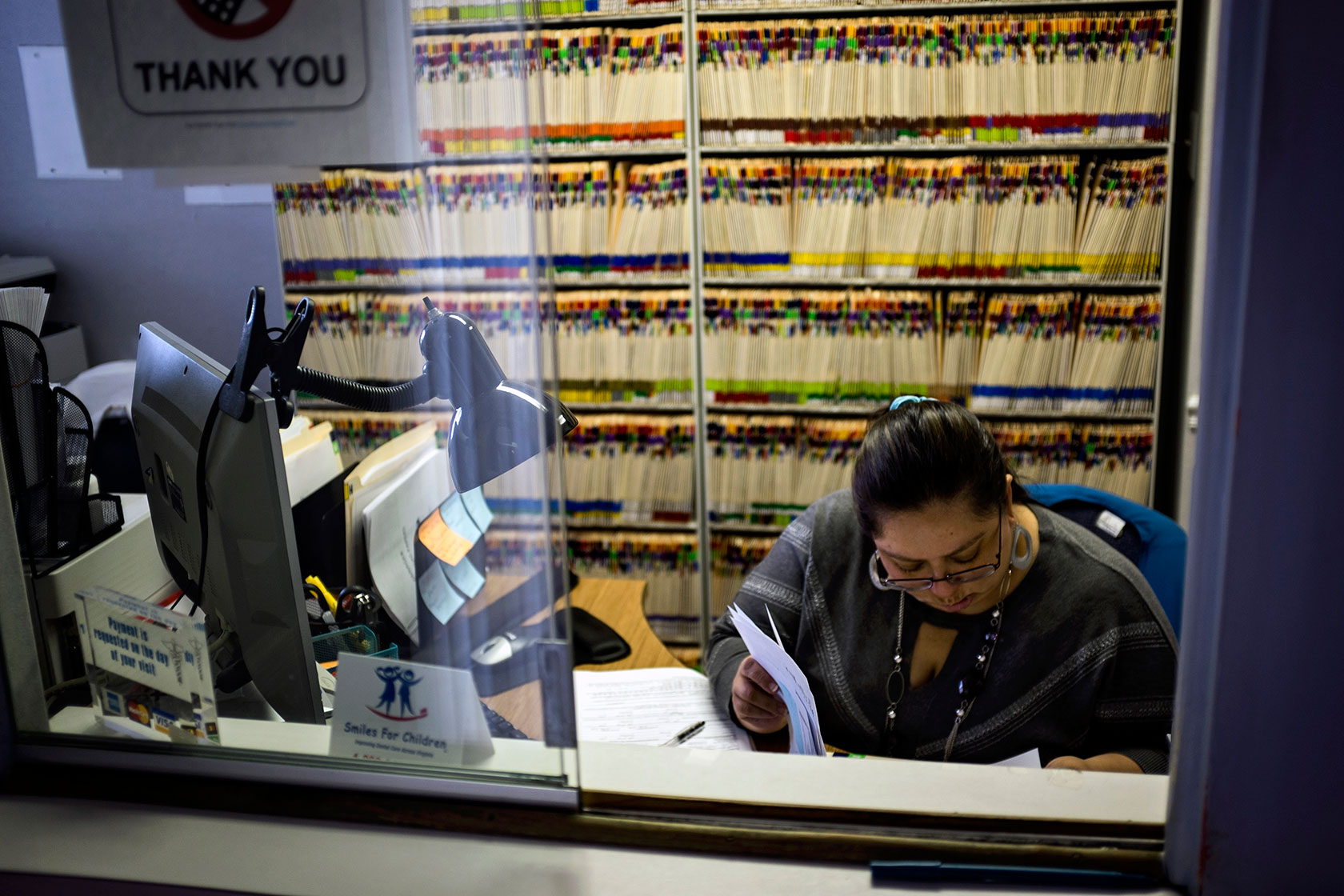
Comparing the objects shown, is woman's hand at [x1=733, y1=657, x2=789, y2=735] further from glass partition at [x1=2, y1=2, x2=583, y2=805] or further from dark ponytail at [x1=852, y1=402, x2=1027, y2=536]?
glass partition at [x1=2, y1=2, x2=583, y2=805]

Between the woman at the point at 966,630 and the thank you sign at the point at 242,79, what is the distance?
956 mm

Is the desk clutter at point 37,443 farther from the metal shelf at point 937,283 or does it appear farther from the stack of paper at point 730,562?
the stack of paper at point 730,562

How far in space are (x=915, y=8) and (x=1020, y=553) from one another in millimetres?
1936

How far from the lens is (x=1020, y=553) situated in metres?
1.53

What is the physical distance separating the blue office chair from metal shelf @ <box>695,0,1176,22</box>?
62.7 inches

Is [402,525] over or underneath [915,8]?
underneath

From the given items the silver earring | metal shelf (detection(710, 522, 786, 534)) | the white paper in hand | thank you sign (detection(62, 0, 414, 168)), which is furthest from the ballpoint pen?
metal shelf (detection(710, 522, 786, 534))

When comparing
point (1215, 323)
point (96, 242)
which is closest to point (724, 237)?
point (96, 242)

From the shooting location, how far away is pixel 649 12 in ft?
9.89

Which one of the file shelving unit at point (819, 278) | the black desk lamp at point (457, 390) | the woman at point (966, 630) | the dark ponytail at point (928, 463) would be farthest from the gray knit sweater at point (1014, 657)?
the file shelving unit at point (819, 278)

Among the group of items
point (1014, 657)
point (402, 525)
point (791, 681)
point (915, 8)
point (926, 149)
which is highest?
point (915, 8)

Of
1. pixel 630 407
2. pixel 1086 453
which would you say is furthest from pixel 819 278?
pixel 1086 453

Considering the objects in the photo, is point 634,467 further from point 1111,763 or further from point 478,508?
point 478,508

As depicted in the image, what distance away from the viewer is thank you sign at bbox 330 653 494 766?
29.9 inches
